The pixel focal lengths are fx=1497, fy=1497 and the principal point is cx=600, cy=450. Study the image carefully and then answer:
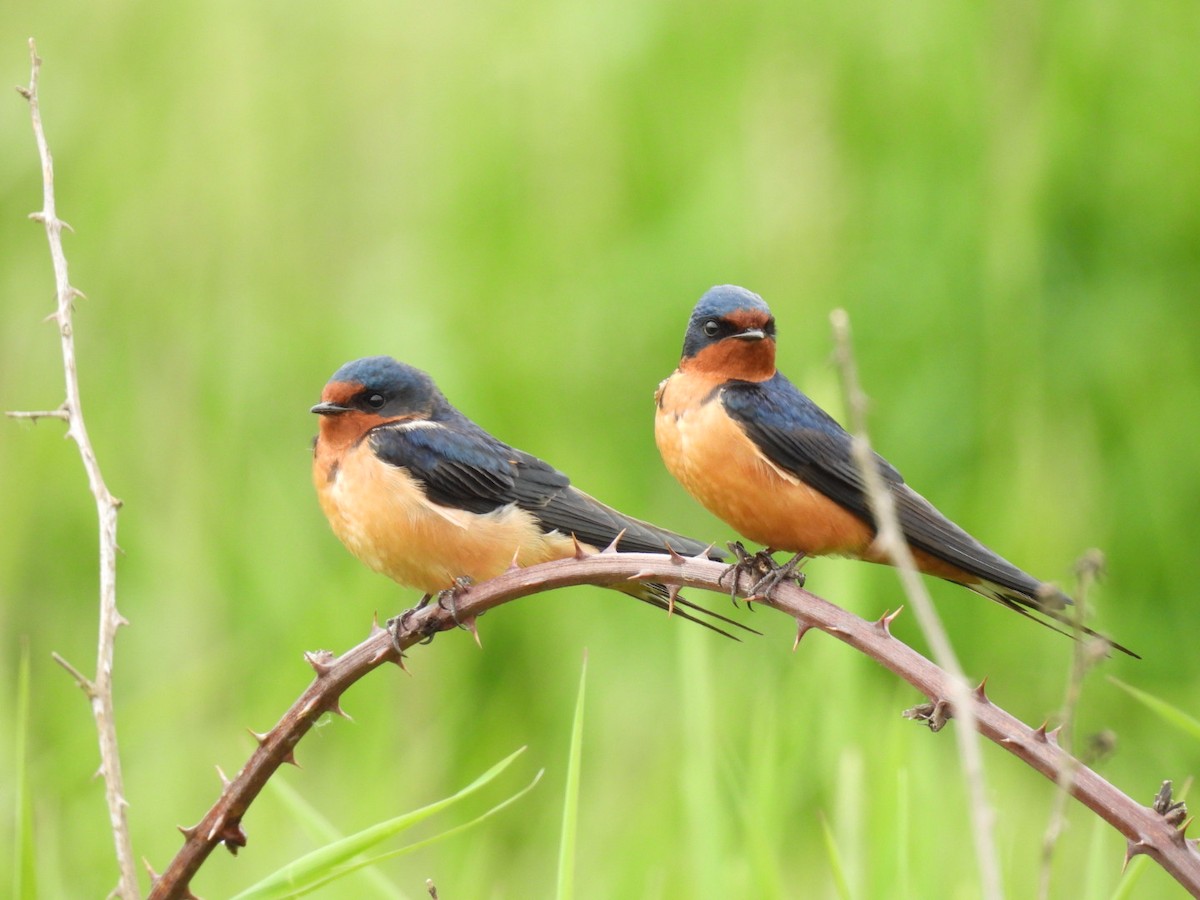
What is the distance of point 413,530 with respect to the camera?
113 inches

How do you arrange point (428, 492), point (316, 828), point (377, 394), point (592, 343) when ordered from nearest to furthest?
point (316, 828), point (428, 492), point (377, 394), point (592, 343)

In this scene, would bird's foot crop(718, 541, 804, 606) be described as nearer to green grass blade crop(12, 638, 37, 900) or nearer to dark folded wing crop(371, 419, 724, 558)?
A: dark folded wing crop(371, 419, 724, 558)

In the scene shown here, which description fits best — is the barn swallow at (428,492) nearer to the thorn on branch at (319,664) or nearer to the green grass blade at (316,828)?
the green grass blade at (316,828)

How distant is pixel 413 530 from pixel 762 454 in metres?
0.75

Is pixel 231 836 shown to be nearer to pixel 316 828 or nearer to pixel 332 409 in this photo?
pixel 316 828

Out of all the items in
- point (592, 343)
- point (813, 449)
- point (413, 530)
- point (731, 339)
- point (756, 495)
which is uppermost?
point (592, 343)

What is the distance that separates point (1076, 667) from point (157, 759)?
3429mm

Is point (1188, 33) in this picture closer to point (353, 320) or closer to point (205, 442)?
point (353, 320)

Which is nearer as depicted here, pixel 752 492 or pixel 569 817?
pixel 569 817

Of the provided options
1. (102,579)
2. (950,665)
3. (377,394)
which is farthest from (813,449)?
(950,665)

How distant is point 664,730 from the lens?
15.1ft

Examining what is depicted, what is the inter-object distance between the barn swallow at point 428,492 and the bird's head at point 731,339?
0.32m

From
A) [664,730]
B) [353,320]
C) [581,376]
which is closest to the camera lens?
[664,730]

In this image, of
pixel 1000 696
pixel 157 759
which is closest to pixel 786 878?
pixel 1000 696
